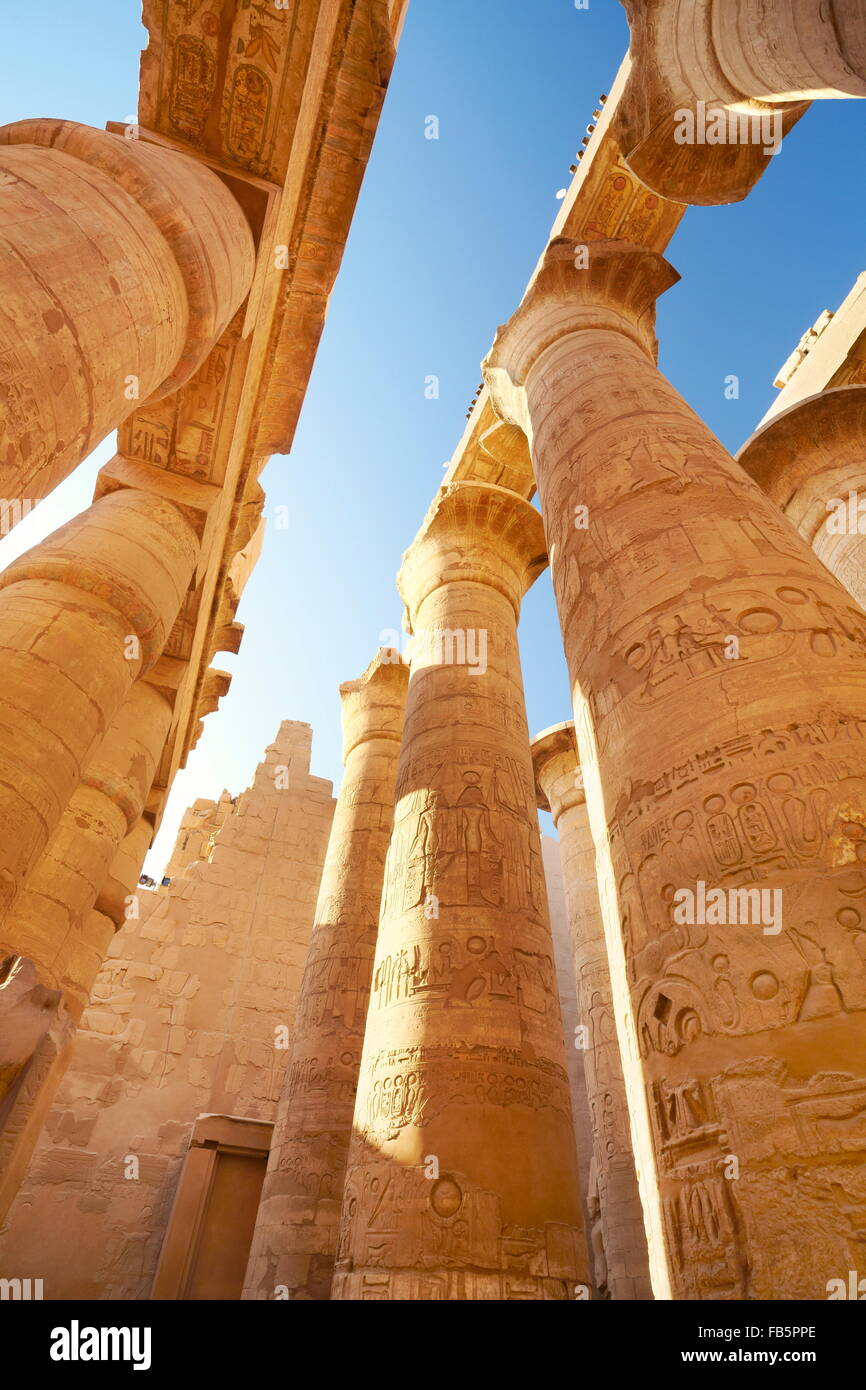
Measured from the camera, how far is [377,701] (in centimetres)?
1120

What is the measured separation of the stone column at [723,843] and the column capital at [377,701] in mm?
7005

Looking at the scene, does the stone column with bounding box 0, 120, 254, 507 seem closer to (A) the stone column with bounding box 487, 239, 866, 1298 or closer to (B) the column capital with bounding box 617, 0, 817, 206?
(A) the stone column with bounding box 487, 239, 866, 1298

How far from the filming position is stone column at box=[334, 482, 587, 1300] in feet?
13.1

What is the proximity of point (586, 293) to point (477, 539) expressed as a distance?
11.2ft

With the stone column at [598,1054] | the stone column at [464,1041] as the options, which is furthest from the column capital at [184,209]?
the stone column at [598,1054]

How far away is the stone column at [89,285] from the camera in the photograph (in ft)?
9.55

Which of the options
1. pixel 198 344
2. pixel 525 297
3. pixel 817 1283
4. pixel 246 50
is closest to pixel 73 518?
pixel 198 344

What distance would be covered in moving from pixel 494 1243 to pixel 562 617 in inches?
135

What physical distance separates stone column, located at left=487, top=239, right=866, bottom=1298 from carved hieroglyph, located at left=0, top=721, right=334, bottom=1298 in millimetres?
10334

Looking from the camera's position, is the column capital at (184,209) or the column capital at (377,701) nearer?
the column capital at (184,209)

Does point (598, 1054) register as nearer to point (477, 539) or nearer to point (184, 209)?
point (477, 539)

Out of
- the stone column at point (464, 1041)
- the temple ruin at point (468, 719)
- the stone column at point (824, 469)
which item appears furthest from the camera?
the stone column at point (824, 469)

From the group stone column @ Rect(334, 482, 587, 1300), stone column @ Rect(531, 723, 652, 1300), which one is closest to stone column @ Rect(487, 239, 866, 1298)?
stone column @ Rect(334, 482, 587, 1300)

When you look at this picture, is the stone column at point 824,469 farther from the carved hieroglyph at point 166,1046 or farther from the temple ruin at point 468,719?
the carved hieroglyph at point 166,1046
